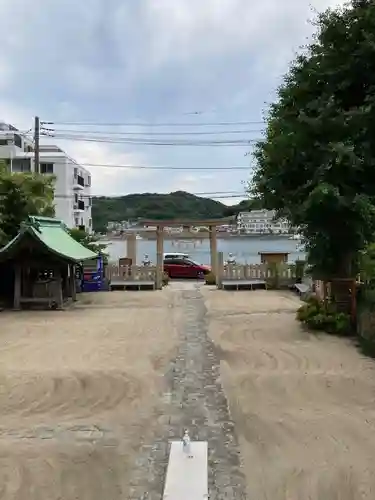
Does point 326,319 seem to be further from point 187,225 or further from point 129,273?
point 187,225

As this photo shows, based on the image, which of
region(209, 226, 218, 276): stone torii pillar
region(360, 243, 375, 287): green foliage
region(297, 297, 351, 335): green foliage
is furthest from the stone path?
region(209, 226, 218, 276): stone torii pillar

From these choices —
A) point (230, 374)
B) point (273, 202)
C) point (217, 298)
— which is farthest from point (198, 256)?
point (230, 374)

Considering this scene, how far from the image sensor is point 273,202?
1310 centimetres

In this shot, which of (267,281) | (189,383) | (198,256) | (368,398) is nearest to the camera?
(368,398)

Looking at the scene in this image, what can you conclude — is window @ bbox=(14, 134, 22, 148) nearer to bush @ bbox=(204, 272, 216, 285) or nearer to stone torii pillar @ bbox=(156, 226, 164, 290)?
stone torii pillar @ bbox=(156, 226, 164, 290)

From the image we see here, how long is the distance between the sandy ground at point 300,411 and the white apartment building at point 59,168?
3641 cm

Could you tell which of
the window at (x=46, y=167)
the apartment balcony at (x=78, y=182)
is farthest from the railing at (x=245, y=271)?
the apartment balcony at (x=78, y=182)

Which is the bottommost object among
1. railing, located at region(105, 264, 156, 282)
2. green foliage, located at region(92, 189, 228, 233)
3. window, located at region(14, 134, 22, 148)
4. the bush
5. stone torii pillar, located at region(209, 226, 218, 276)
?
the bush

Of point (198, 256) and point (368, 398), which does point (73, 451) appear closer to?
point (368, 398)

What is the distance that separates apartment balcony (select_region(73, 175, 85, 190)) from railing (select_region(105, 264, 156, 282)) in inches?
1061

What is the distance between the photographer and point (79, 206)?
50094 mm

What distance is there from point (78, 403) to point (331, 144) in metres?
6.99

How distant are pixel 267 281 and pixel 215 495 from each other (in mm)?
18767

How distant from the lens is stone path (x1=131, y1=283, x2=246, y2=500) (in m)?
4.67
